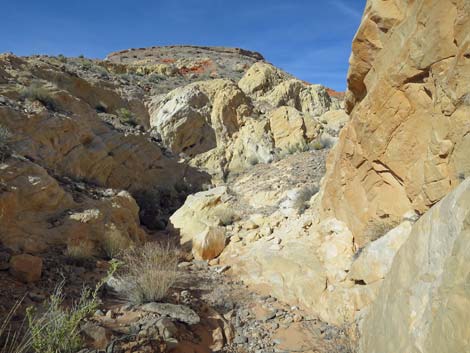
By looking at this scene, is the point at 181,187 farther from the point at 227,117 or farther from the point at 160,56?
the point at 160,56

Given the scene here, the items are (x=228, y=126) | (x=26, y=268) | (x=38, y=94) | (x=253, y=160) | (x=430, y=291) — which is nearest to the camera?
(x=430, y=291)

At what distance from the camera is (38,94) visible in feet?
29.1

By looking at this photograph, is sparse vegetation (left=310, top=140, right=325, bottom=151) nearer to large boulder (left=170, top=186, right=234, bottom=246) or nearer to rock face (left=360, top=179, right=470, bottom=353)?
large boulder (left=170, top=186, right=234, bottom=246)

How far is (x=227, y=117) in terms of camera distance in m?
15.1

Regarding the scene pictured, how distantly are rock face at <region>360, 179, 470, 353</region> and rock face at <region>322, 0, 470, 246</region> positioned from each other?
128cm

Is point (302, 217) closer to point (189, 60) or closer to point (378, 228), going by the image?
point (378, 228)

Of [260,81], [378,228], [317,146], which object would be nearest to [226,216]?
[378,228]

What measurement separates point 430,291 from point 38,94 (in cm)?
983

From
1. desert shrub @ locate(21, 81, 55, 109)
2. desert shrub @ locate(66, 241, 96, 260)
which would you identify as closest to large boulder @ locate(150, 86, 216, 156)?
desert shrub @ locate(21, 81, 55, 109)

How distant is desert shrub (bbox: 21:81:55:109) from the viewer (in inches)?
341

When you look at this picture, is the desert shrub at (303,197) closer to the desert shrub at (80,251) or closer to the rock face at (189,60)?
the desert shrub at (80,251)

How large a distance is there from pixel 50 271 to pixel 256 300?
2968 mm

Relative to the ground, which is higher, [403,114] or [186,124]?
[186,124]

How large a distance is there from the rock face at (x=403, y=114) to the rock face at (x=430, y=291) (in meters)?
1.28
